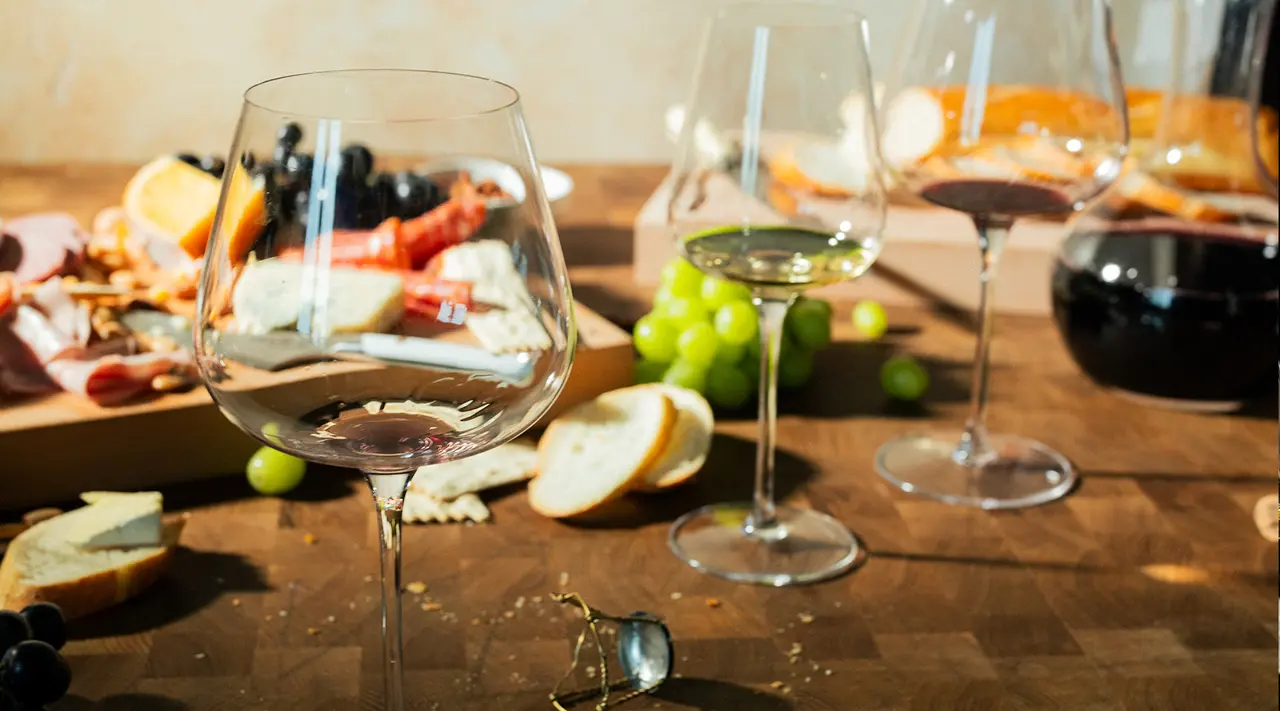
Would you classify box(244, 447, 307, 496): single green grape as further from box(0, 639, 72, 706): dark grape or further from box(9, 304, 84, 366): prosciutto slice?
box(0, 639, 72, 706): dark grape

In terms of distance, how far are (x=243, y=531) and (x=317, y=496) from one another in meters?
0.07

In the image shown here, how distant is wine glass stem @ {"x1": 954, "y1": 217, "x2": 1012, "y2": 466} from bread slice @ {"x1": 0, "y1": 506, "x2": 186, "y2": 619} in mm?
631

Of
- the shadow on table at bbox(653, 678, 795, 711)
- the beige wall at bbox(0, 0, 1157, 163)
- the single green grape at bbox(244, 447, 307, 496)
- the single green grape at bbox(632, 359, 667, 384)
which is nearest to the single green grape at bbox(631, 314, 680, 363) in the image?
the single green grape at bbox(632, 359, 667, 384)

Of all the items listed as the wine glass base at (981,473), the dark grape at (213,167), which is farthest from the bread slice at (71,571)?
the dark grape at (213,167)

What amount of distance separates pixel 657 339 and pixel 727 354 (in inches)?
2.5

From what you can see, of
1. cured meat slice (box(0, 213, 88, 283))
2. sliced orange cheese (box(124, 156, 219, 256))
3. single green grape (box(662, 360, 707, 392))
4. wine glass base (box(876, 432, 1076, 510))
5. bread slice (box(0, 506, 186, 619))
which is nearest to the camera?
bread slice (box(0, 506, 186, 619))

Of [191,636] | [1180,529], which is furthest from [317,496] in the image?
[1180,529]

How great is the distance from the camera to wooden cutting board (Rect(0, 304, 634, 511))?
3.12ft

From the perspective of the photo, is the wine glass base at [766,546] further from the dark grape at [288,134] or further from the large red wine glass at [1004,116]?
the dark grape at [288,134]

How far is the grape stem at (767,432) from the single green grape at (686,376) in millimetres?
→ 173

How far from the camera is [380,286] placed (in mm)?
576

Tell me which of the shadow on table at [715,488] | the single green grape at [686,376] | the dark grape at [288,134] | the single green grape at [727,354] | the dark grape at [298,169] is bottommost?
the shadow on table at [715,488]

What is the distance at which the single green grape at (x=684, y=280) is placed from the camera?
4.05ft

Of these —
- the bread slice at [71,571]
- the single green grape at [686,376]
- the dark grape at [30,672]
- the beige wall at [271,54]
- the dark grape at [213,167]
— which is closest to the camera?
the dark grape at [30,672]
